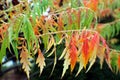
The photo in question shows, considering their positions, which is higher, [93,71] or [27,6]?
[27,6]

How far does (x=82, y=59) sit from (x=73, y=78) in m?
2.14

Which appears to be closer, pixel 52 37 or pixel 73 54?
pixel 73 54

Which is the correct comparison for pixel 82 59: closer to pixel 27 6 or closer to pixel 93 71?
pixel 27 6

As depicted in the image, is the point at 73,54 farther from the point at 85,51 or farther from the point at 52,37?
the point at 52,37

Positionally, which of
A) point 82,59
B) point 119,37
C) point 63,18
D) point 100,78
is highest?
point 63,18

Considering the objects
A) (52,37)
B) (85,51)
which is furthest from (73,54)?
(52,37)

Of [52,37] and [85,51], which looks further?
[52,37]

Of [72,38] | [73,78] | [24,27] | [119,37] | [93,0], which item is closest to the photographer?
[24,27]

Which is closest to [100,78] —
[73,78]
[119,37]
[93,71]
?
[93,71]

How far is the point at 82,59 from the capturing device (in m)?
2.39

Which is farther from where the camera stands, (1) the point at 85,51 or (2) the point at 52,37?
(2) the point at 52,37

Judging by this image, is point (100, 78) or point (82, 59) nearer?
point (82, 59)

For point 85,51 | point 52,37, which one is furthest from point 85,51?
point 52,37

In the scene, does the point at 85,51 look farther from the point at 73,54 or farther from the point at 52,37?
the point at 52,37
